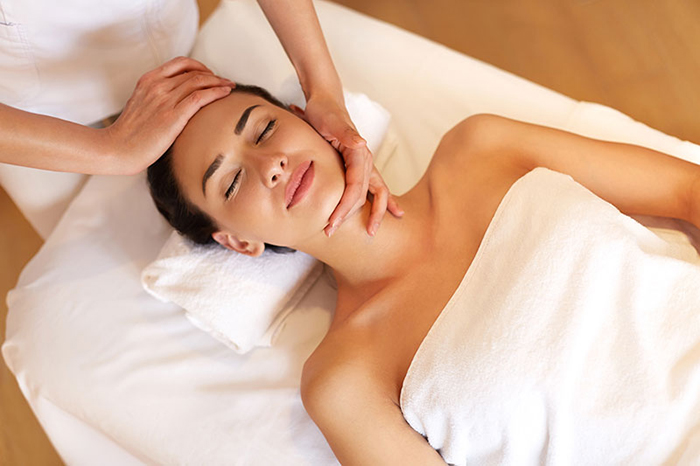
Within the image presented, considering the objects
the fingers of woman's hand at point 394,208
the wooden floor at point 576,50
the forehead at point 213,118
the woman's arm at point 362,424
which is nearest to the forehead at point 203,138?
the forehead at point 213,118

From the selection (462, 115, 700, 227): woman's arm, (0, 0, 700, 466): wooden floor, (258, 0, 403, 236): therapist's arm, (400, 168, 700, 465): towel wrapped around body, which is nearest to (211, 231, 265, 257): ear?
(258, 0, 403, 236): therapist's arm

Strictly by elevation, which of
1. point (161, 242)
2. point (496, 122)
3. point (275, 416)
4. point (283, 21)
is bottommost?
point (275, 416)

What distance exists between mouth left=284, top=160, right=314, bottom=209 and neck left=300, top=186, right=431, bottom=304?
152 mm

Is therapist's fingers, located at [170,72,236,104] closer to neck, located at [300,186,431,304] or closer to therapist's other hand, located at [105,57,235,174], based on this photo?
therapist's other hand, located at [105,57,235,174]

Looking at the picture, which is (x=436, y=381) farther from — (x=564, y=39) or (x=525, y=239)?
(x=564, y=39)

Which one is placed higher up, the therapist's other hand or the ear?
the therapist's other hand

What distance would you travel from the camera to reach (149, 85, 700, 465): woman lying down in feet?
3.79

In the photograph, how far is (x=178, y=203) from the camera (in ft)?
4.58

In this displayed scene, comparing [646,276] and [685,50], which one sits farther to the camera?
[685,50]

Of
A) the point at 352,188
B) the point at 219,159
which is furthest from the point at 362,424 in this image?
the point at 219,159

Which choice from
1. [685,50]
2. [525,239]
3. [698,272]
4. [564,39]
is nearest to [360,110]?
[525,239]

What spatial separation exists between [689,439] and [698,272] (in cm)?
33

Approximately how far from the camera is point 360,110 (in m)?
1.64

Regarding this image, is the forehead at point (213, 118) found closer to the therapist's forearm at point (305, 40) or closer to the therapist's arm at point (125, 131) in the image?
the therapist's arm at point (125, 131)
